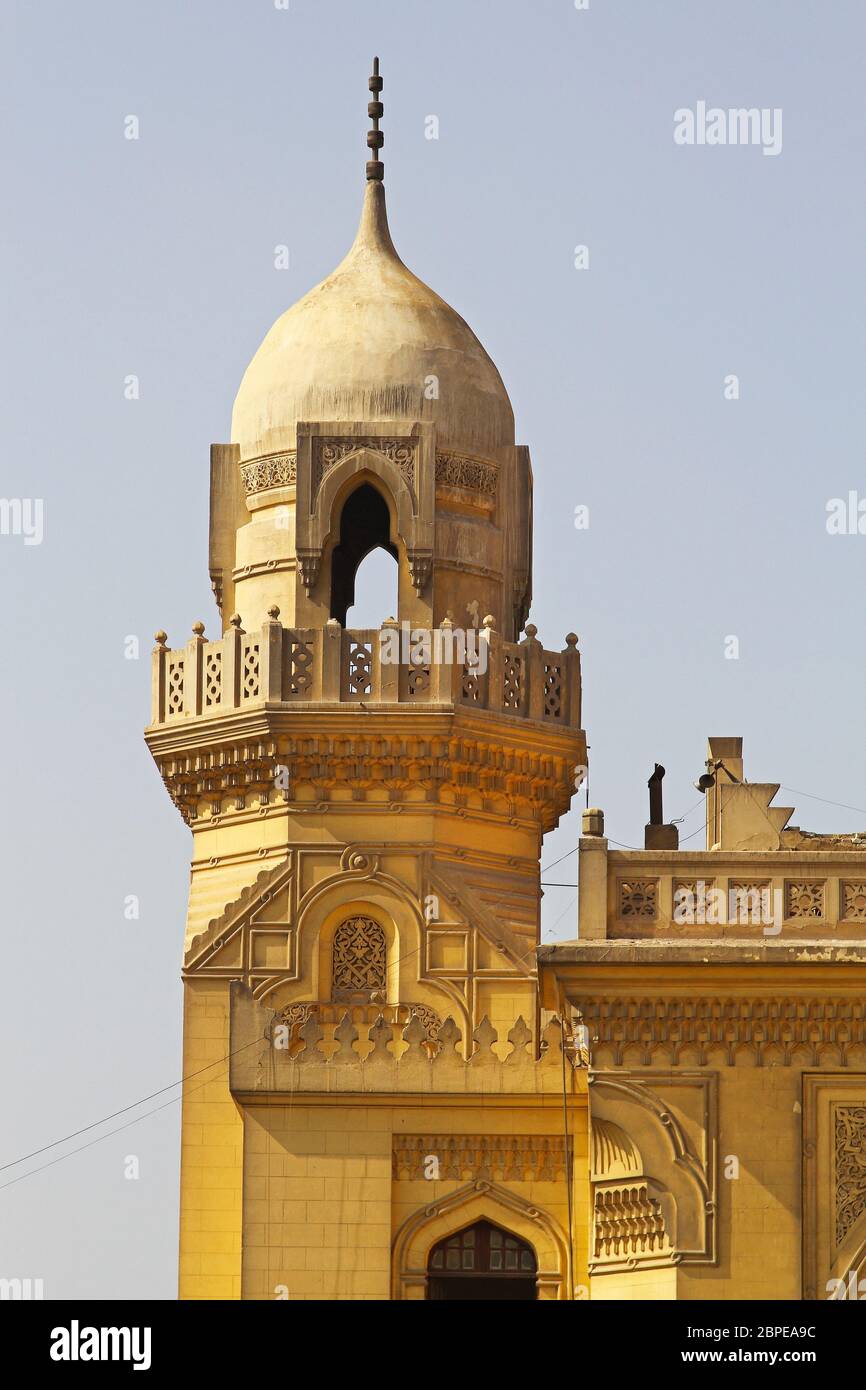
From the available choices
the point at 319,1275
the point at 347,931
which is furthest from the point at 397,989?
the point at 319,1275

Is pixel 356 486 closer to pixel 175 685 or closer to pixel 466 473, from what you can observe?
pixel 466 473

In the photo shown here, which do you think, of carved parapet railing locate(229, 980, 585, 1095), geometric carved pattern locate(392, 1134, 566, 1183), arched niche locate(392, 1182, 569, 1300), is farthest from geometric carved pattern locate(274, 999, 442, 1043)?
arched niche locate(392, 1182, 569, 1300)

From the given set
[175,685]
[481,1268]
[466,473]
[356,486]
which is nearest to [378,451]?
[356,486]

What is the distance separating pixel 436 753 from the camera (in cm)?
3703

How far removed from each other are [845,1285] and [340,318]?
12030mm

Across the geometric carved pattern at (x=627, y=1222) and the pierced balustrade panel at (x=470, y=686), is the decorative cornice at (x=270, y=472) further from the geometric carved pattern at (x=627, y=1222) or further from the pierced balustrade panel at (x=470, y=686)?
the geometric carved pattern at (x=627, y=1222)

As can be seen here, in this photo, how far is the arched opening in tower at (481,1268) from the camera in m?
35.8

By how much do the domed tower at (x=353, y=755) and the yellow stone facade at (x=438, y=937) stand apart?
37 millimetres

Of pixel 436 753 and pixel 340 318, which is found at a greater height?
pixel 340 318

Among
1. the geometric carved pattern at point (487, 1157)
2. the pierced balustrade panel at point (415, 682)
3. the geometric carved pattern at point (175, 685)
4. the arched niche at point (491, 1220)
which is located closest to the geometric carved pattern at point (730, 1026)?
the geometric carved pattern at point (487, 1157)

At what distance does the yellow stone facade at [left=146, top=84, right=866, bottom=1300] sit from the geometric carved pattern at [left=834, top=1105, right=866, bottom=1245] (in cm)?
3

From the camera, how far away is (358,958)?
37000mm

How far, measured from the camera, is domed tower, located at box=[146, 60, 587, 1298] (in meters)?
35.9

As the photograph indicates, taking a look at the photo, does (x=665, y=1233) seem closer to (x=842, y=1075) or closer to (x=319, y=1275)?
(x=842, y=1075)
